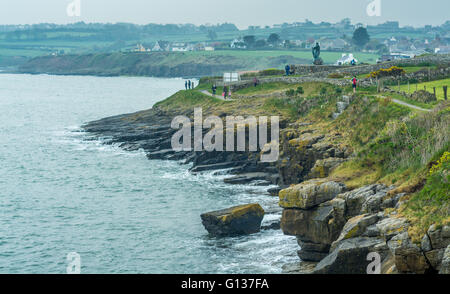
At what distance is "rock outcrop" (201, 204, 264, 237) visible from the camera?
34000mm

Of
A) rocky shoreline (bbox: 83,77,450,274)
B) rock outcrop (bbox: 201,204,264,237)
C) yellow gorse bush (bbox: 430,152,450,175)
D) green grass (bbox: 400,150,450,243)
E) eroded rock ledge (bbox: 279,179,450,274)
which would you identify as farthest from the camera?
rock outcrop (bbox: 201,204,264,237)

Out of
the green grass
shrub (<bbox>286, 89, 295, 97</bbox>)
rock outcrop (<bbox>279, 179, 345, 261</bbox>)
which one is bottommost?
rock outcrop (<bbox>279, 179, 345, 261</bbox>)

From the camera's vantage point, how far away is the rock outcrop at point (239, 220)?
34.0m

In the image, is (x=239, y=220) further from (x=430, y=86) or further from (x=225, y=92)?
(x=225, y=92)

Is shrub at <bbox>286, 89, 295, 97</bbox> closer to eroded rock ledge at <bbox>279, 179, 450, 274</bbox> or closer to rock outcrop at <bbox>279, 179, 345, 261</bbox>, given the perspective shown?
eroded rock ledge at <bbox>279, 179, 450, 274</bbox>

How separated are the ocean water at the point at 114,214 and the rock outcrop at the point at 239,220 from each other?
1.93ft

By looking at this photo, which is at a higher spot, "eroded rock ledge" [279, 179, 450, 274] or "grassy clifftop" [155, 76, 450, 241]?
"grassy clifftop" [155, 76, 450, 241]

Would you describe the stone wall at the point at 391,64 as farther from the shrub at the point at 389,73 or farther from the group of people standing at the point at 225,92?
the group of people standing at the point at 225,92

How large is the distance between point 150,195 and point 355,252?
2476 centimetres

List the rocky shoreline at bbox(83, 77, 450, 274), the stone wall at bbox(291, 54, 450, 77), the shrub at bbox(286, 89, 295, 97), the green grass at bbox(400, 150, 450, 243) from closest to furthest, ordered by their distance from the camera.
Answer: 1. the rocky shoreline at bbox(83, 77, 450, 274)
2. the green grass at bbox(400, 150, 450, 243)
3. the shrub at bbox(286, 89, 295, 97)
4. the stone wall at bbox(291, 54, 450, 77)

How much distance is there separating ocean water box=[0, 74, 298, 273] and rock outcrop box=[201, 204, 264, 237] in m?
0.59

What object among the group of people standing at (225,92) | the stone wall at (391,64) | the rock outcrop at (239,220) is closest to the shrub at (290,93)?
the stone wall at (391,64)

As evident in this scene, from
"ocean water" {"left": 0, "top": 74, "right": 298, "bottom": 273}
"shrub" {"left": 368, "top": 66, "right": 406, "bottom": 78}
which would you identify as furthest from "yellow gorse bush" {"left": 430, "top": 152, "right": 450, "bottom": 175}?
"shrub" {"left": 368, "top": 66, "right": 406, "bottom": 78}
